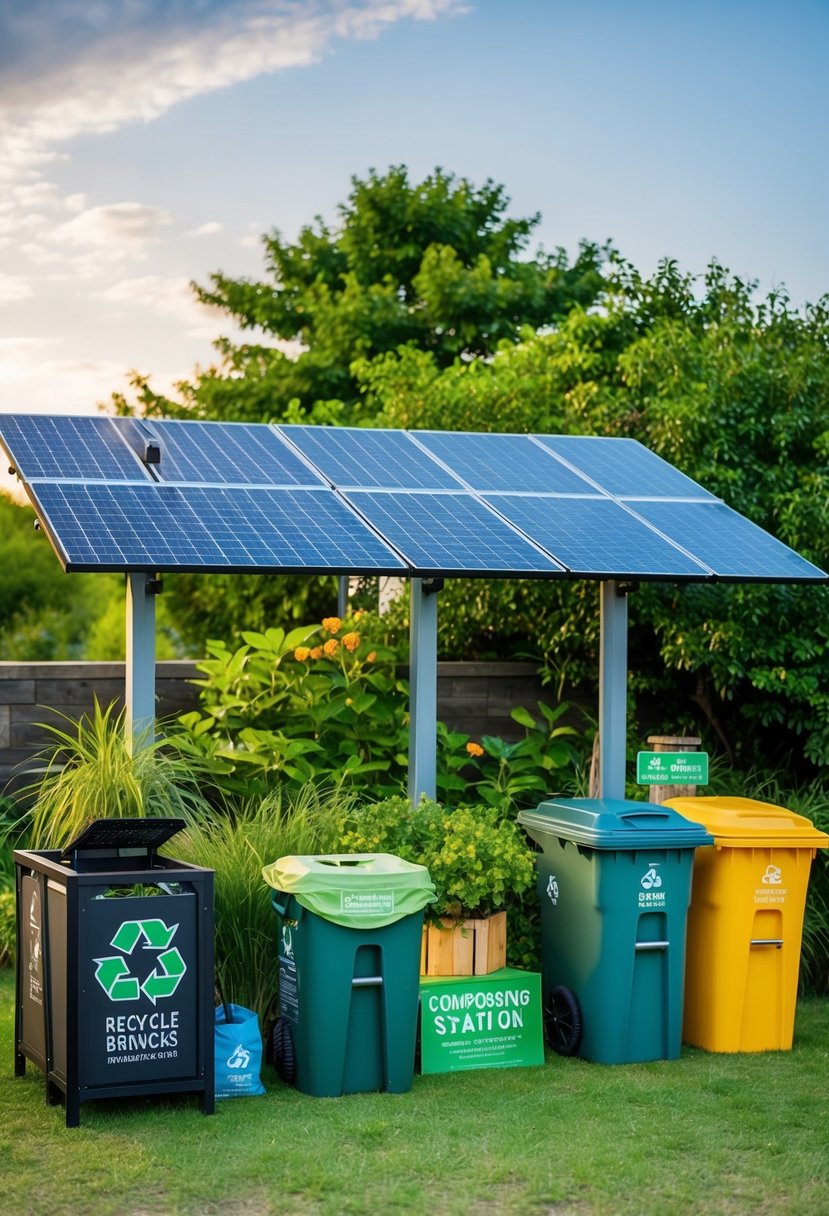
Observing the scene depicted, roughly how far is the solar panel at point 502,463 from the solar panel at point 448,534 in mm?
494

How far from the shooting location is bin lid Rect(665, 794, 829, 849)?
7109mm

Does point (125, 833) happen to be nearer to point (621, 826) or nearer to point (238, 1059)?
point (238, 1059)

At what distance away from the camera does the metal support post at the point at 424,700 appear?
791 centimetres

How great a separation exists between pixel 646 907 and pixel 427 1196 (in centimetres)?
229

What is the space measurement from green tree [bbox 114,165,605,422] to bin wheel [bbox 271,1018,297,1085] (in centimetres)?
1537

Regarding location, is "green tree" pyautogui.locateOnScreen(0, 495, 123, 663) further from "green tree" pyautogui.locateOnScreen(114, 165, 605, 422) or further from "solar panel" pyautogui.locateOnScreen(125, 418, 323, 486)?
"solar panel" pyautogui.locateOnScreen(125, 418, 323, 486)

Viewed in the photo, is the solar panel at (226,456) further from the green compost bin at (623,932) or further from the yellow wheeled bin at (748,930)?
the yellow wheeled bin at (748,930)

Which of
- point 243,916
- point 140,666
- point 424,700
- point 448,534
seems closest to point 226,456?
point 448,534

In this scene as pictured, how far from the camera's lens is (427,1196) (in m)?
4.98

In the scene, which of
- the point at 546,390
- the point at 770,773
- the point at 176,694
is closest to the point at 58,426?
the point at 176,694

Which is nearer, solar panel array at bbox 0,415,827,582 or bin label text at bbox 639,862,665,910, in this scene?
bin label text at bbox 639,862,665,910

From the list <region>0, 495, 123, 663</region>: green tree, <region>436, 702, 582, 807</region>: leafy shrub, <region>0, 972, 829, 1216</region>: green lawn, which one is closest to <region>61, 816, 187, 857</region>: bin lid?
<region>0, 972, 829, 1216</region>: green lawn

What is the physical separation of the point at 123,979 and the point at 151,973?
0.39 ft

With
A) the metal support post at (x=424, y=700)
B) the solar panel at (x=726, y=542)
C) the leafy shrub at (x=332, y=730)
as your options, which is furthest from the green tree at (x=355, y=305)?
the metal support post at (x=424, y=700)
